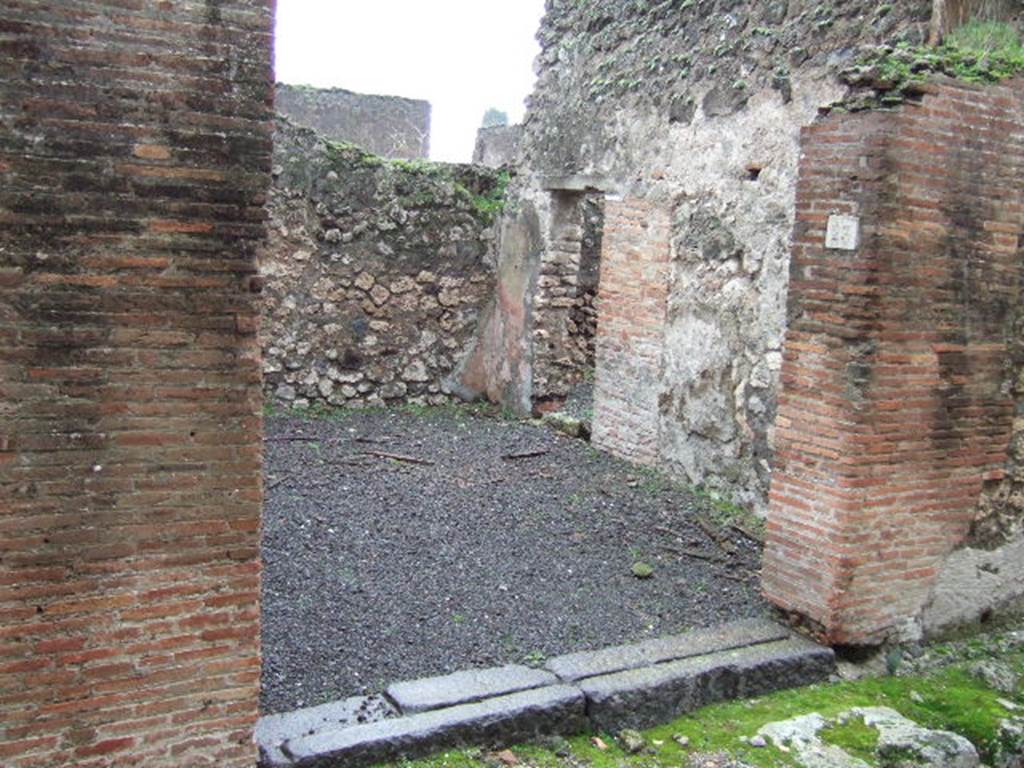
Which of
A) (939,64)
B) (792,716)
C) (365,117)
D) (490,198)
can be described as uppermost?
(365,117)

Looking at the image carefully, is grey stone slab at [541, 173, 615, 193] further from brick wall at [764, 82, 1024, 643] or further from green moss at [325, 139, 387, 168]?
brick wall at [764, 82, 1024, 643]

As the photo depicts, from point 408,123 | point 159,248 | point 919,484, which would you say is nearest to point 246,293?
point 159,248

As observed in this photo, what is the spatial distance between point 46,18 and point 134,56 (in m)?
0.26

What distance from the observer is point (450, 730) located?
12.6ft

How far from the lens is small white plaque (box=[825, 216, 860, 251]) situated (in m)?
4.59

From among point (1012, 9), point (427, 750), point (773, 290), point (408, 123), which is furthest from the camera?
point (408, 123)

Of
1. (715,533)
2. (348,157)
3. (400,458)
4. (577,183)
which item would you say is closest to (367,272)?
(348,157)

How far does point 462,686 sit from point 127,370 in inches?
78.9

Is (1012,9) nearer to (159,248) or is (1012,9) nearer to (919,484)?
(919,484)

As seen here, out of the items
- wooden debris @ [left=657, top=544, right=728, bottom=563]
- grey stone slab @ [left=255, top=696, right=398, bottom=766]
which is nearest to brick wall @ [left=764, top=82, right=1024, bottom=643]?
wooden debris @ [left=657, top=544, right=728, bottom=563]

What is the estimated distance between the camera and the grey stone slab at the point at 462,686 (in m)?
3.98

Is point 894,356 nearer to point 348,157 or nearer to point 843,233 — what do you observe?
point 843,233

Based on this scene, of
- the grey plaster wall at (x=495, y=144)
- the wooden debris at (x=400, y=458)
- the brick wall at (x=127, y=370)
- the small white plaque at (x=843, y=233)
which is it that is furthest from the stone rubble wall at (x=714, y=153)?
the grey plaster wall at (x=495, y=144)

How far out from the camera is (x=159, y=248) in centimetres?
305
